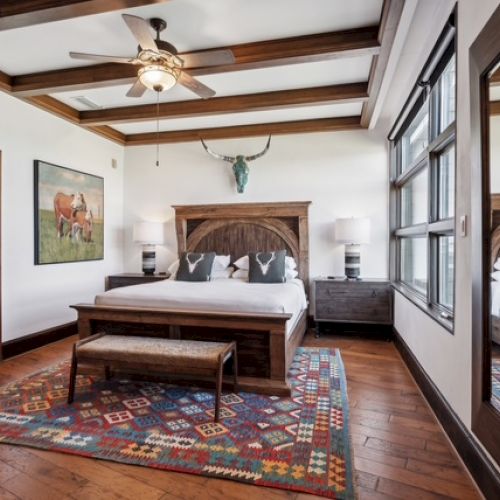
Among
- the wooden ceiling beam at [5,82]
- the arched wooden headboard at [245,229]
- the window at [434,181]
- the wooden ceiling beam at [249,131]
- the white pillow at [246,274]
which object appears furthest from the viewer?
the arched wooden headboard at [245,229]

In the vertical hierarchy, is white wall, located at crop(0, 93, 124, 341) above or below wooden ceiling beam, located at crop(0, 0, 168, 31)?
below

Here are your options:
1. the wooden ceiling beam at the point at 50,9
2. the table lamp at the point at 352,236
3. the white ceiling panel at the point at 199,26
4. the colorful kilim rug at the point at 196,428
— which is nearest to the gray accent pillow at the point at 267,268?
the table lamp at the point at 352,236

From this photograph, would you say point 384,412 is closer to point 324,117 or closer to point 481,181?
point 481,181

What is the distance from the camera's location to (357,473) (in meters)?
1.80

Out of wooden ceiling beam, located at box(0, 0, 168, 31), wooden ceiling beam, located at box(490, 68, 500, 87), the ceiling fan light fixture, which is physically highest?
wooden ceiling beam, located at box(0, 0, 168, 31)

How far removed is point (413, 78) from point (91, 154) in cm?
420

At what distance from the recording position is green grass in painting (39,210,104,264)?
13.5 feet

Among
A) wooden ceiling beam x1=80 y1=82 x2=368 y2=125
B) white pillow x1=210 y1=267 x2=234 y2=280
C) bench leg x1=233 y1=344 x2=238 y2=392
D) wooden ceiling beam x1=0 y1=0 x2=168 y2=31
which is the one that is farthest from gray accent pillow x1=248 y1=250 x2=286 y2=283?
wooden ceiling beam x1=0 y1=0 x2=168 y2=31

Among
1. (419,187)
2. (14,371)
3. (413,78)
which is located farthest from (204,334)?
(413,78)

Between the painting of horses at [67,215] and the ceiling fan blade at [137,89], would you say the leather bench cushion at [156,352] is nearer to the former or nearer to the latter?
the painting of horses at [67,215]

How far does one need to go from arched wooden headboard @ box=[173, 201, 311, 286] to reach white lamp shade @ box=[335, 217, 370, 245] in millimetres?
A: 582

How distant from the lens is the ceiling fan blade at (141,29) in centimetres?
220

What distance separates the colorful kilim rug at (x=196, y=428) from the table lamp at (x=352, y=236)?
1823 millimetres

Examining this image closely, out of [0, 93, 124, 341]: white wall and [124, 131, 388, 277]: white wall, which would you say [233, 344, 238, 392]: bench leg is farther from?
[0, 93, 124, 341]: white wall
